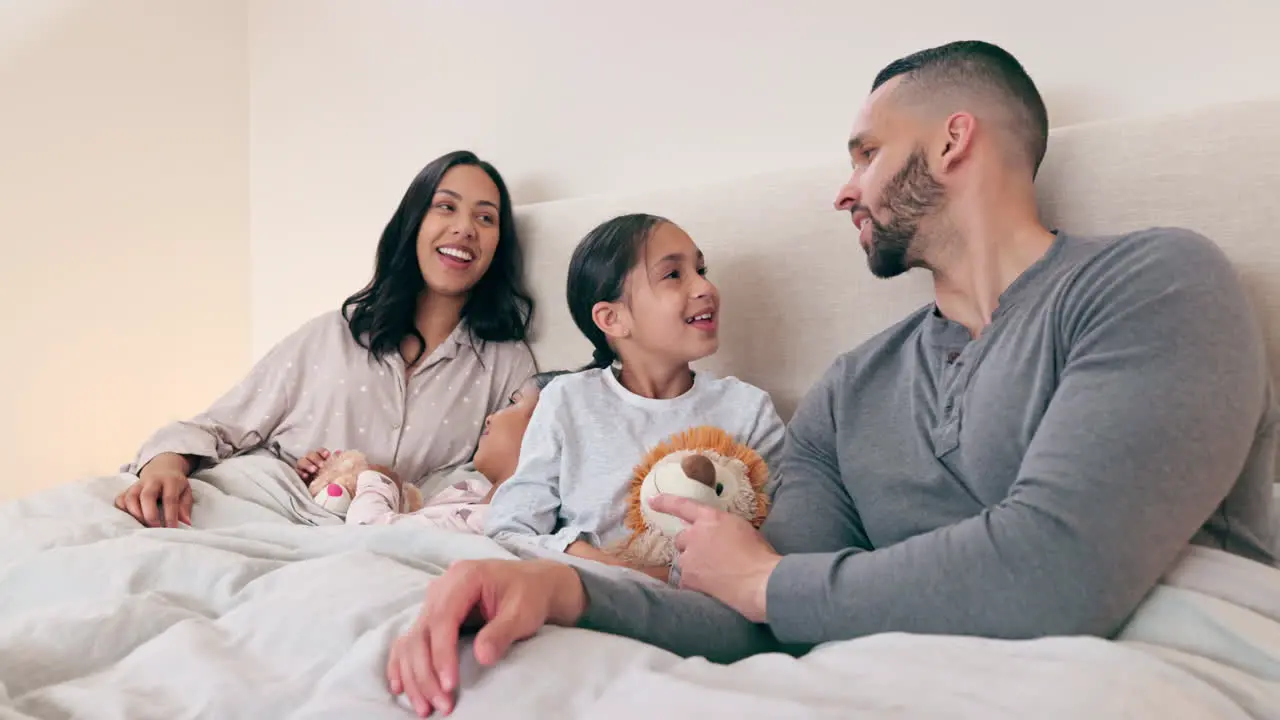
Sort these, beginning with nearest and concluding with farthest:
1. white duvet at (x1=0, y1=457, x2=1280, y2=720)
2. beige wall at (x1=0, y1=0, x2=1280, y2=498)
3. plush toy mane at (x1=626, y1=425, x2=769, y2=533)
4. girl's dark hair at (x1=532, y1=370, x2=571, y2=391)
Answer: white duvet at (x1=0, y1=457, x2=1280, y2=720) < plush toy mane at (x1=626, y1=425, x2=769, y2=533) < beige wall at (x1=0, y1=0, x2=1280, y2=498) < girl's dark hair at (x1=532, y1=370, x2=571, y2=391)

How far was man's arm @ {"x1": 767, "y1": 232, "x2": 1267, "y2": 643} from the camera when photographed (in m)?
0.73

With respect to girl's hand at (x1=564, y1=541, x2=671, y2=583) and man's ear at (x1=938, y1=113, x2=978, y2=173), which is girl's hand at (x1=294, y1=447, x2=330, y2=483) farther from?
man's ear at (x1=938, y1=113, x2=978, y2=173)

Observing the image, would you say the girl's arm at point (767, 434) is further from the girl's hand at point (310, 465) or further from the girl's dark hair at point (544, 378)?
the girl's hand at point (310, 465)

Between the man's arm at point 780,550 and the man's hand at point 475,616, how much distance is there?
41 millimetres

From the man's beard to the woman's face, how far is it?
968 millimetres

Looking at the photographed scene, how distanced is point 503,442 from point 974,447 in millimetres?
903

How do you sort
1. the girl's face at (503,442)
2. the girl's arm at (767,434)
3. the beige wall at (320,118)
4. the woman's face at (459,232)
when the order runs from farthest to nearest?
the woman's face at (459,232)
the girl's face at (503,442)
the beige wall at (320,118)
the girl's arm at (767,434)

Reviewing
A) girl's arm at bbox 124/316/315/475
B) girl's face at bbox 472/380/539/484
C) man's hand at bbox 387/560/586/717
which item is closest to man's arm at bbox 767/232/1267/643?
man's hand at bbox 387/560/586/717

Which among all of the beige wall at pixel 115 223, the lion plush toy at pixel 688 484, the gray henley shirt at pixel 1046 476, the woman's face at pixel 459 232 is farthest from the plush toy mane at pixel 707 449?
the beige wall at pixel 115 223

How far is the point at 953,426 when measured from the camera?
0.99 m

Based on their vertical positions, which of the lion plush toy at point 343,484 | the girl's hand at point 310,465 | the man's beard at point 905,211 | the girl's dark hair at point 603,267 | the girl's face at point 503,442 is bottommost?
the girl's hand at point 310,465

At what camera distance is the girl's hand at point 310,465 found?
67.4 inches

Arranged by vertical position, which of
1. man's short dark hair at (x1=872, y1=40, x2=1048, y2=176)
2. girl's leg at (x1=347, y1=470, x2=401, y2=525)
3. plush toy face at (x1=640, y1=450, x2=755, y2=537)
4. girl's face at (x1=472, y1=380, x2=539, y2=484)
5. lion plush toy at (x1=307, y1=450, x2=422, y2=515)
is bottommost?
lion plush toy at (x1=307, y1=450, x2=422, y2=515)

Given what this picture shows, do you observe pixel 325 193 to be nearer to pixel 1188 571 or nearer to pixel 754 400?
pixel 754 400
